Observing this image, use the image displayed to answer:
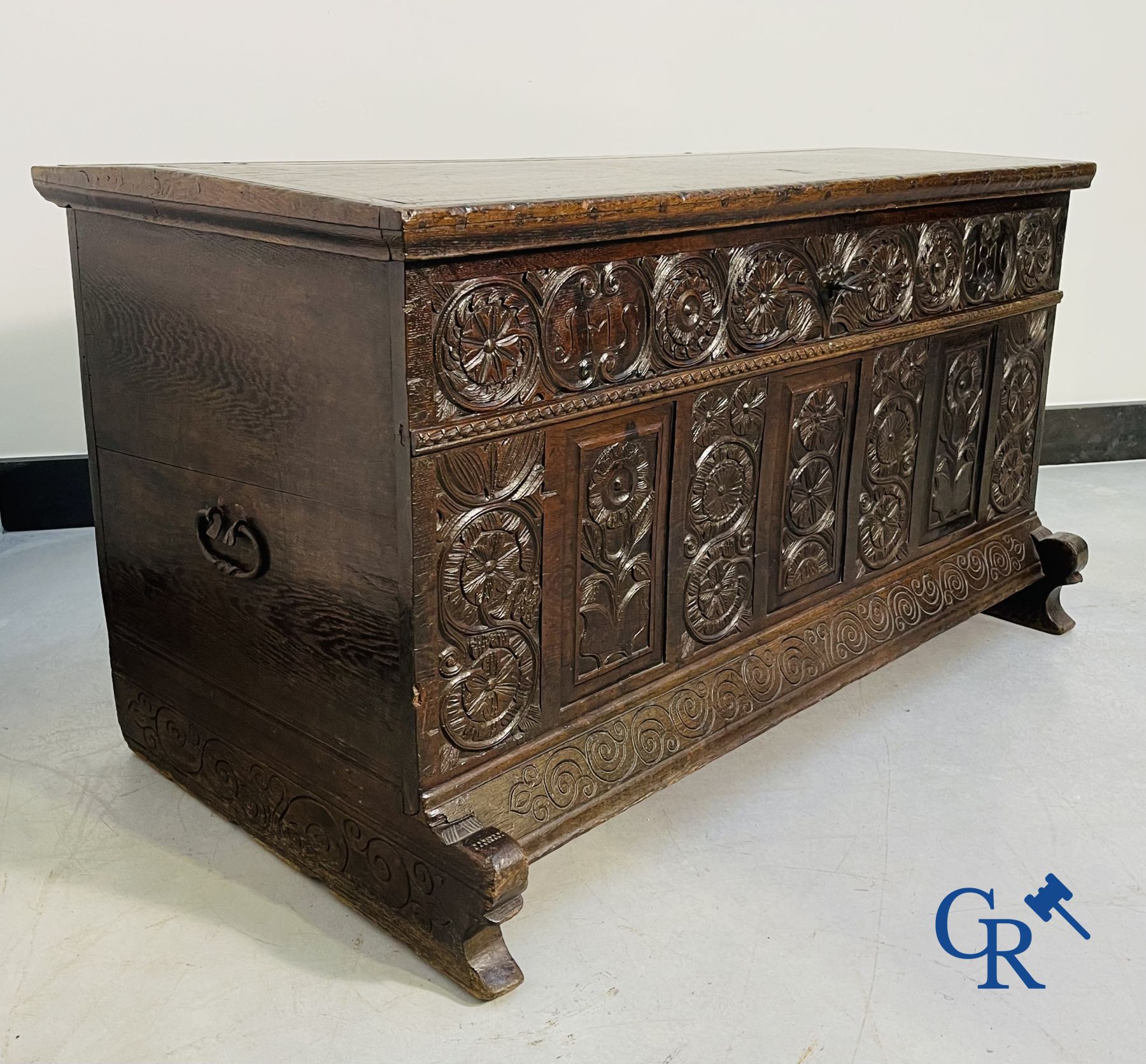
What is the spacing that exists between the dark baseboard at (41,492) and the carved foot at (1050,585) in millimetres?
2361

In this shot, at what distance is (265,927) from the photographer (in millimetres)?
1765

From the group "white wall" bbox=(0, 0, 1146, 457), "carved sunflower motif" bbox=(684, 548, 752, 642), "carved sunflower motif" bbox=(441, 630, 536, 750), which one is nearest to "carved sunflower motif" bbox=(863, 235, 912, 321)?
"carved sunflower motif" bbox=(684, 548, 752, 642)

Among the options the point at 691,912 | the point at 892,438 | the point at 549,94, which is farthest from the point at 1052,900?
the point at 549,94

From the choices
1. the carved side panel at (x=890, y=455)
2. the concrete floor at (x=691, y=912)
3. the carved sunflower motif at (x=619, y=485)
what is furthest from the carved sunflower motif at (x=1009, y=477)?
the carved sunflower motif at (x=619, y=485)

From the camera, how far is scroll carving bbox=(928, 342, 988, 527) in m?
2.49

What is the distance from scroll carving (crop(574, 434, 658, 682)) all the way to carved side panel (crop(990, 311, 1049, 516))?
108 centimetres

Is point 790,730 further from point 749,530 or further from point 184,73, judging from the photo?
point 184,73

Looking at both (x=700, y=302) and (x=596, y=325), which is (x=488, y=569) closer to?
(x=596, y=325)

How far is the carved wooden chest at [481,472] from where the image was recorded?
1.56 m

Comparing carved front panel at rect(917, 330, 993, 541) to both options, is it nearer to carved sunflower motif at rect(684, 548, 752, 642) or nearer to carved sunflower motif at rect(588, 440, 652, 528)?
carved sunflower motif at rect(684, 548, 752, 642)

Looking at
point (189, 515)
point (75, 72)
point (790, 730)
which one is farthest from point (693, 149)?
point (189, 515)

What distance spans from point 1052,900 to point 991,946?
0.54 feet

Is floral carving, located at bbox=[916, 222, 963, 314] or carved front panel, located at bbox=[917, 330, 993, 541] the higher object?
floral carving, located at bbox=[916, 222, 963, 314]

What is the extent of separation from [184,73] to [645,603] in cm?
205
